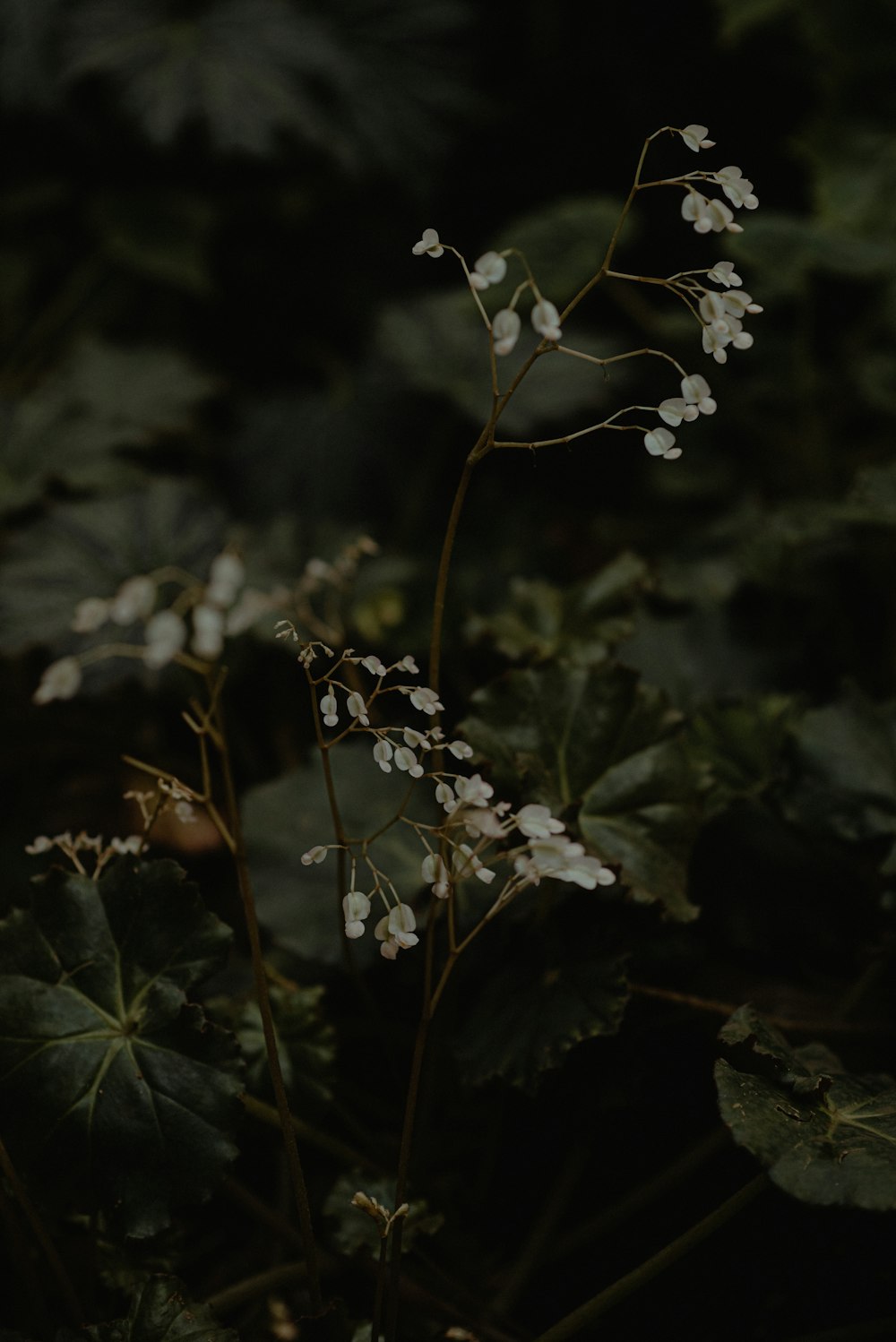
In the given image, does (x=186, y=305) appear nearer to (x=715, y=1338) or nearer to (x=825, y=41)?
(x=825, y=41)

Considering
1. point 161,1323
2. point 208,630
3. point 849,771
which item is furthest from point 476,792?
point 849,771

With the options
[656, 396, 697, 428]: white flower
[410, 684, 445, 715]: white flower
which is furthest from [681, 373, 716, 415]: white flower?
[410, 684, 445, 715]: white flower

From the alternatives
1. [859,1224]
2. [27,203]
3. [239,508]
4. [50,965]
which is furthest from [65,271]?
[859,1224]

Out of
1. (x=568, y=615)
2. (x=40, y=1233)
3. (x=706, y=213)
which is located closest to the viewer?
(x=706, y=213)

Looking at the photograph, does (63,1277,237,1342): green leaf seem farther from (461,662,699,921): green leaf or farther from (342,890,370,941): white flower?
(461,662,699,921): green leaf

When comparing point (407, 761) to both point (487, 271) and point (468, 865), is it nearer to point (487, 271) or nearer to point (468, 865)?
point (468, 865)

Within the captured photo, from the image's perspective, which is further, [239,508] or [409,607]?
[239,508]
